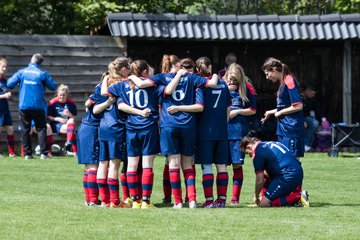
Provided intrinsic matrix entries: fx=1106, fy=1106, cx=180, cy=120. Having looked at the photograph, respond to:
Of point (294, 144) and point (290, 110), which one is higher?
point (290, 110)

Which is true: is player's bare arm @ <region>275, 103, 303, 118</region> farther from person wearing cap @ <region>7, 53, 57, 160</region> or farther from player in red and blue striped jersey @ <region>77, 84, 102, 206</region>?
person wearing cap @ <region>7, 53, 57, 160</region>

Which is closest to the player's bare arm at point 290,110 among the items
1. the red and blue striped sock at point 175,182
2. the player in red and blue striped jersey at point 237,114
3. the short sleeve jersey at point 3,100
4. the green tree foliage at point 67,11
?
the player in red and blue striped jersey at point 237,114

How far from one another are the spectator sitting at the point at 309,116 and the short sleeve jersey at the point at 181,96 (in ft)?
39.2

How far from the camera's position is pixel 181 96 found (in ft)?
43.9

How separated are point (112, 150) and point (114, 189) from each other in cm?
48

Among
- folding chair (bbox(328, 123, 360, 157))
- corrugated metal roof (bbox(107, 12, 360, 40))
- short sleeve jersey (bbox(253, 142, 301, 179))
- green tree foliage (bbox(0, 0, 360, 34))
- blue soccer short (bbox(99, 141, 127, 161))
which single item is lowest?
folding chair (bbox(328, 123, 360, 157))

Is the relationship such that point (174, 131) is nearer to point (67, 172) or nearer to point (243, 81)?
point (243, 81)

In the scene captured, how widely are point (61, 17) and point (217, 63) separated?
391cm

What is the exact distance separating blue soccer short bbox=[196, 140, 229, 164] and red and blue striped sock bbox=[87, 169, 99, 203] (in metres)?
1.36

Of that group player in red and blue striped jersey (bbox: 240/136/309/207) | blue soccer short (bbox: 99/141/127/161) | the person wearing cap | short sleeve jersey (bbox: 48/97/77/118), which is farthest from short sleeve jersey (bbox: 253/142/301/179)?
short sleeve jersey (bbox: 48/97/77/118)

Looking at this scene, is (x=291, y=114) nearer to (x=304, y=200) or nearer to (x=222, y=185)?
(x=304, y=200)

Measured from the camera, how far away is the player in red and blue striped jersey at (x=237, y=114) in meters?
14.3

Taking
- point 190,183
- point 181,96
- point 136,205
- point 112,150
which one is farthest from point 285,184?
point 112,150

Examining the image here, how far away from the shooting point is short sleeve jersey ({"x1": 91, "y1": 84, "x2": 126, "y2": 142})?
Result: 13.6m
